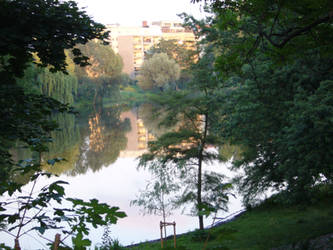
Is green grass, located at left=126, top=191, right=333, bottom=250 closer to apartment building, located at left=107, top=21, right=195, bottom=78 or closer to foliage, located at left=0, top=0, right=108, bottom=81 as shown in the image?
foliage, located at left=0, top=0, right=108, bottom=81

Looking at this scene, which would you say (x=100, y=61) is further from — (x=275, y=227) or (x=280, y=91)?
(x=280, y=91)

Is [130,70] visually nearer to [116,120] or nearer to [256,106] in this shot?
[116,120]

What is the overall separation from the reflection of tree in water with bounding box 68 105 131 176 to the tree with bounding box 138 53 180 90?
21244 mm

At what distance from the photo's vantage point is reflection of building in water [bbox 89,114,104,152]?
1097 inches

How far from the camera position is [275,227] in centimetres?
1145

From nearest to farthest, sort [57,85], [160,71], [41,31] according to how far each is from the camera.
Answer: [41,31] → [57,85] → [160,71]

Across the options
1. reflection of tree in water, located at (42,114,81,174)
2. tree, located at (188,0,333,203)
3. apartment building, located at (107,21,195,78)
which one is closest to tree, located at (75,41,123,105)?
reflection of tree in water, located at (42,114,81,174)

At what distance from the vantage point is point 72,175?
20625 millimetres

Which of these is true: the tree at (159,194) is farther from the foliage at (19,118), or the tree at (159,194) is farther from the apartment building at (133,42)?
the apartment building at (133,42)

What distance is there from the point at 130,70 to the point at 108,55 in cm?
4047

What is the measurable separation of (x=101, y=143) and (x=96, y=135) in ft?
13.2

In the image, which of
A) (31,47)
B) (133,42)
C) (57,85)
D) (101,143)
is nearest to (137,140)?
(101,143)

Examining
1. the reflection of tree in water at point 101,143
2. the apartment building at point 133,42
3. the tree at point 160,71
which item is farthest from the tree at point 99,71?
the apartment building at point 133,42

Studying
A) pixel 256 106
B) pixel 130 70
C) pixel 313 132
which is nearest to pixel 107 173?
pixel 256 106
